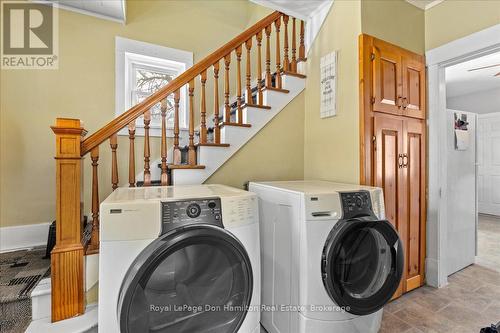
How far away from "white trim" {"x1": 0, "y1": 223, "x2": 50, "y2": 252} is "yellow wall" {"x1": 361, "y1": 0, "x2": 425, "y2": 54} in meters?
3.46

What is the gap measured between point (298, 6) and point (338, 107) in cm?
105

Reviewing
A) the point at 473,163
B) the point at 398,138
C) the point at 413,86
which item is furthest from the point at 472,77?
the point at 398,138

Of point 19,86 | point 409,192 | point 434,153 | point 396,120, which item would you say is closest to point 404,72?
point 396,120

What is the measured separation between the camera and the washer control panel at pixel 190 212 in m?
1.08

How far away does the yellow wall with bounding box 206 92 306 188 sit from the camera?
2193 millimetres

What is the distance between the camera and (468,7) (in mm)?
2023

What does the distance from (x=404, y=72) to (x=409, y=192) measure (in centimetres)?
108

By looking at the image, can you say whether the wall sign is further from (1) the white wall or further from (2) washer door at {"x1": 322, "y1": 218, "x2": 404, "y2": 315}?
(1) the white wall

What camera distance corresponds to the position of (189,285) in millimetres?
1141

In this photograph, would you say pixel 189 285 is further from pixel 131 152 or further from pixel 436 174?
pixel 436 174

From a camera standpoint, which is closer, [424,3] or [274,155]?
[424,3]

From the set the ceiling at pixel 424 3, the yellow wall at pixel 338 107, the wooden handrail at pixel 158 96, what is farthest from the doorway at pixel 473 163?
the wooden handrail at pixel 158 96

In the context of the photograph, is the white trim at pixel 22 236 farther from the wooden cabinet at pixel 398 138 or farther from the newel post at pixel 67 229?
the wooden cabinet at pixel 398 138

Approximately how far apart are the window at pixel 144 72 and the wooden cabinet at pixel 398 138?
2109 mm
